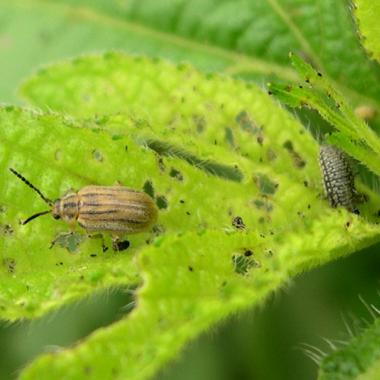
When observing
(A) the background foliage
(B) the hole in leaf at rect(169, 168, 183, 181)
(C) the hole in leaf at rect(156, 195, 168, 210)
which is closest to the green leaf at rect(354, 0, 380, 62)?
(A) the background foliage

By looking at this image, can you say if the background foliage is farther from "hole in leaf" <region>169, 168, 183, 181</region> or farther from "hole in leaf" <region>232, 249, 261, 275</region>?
"hole in leaf" <region>232, 249, 261, 275</region>

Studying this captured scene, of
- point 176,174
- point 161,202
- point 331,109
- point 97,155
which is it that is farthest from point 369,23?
point 97,155

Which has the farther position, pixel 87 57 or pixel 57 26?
pixel 57 26

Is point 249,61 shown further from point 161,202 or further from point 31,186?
point 31,186

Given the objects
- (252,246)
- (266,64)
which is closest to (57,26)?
(266,64)

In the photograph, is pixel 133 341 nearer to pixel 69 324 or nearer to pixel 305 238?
pixel 305 238

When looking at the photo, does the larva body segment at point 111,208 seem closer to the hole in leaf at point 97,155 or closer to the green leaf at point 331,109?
the hole in leaf at point 97,155
